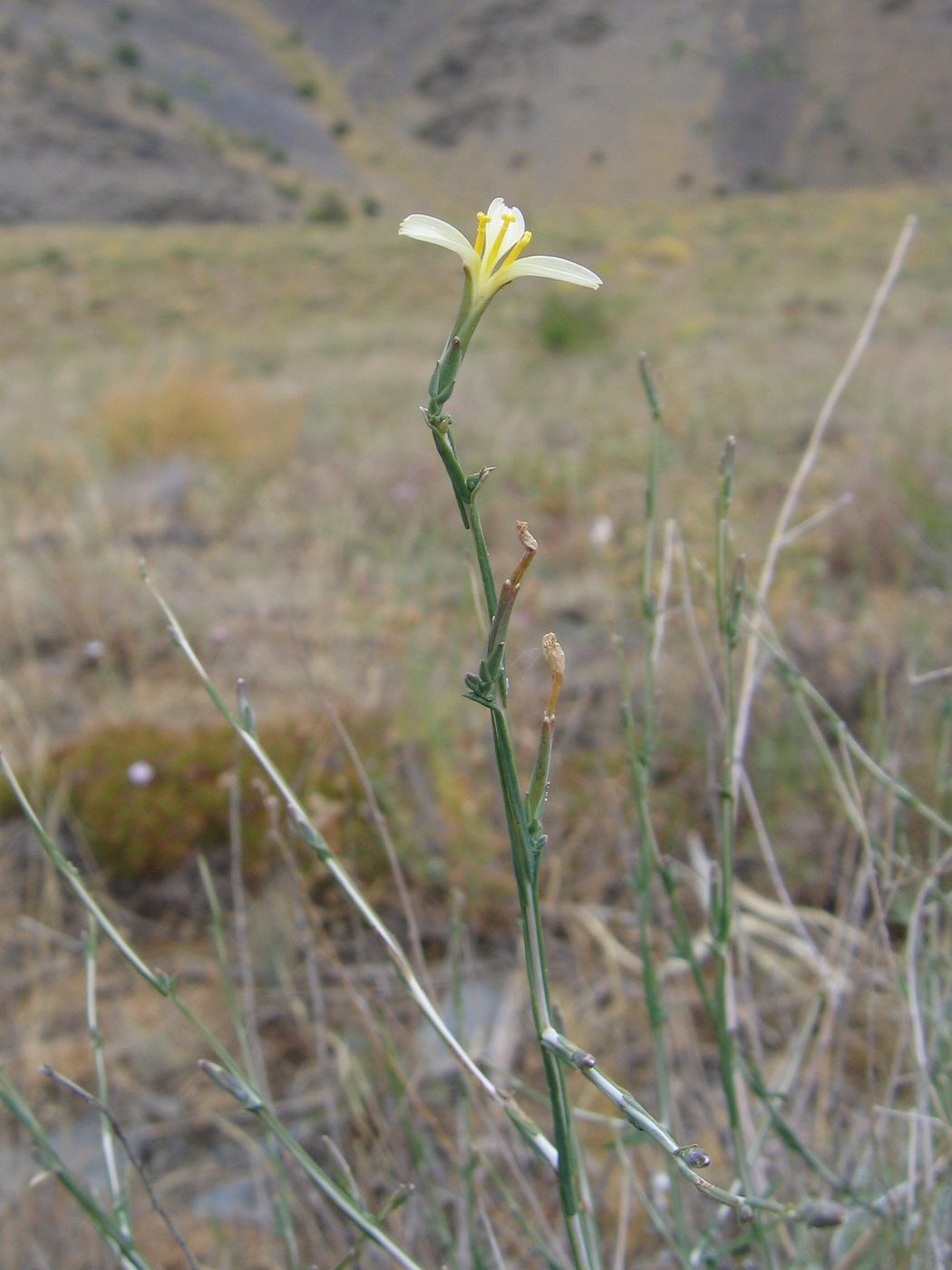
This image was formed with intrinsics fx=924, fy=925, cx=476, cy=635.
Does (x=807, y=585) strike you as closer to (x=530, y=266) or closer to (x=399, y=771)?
(x=399, y=771)

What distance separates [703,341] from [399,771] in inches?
331

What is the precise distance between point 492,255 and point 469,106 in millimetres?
44304

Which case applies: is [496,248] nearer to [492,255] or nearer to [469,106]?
[492,255]

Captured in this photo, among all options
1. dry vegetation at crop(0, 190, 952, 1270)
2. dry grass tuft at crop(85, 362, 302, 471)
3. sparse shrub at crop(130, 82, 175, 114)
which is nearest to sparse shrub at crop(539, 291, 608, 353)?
dry vegetation at crop(0, 190, 952, 1270)

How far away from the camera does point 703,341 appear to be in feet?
30.9

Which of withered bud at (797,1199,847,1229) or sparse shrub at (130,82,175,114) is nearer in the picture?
withered bud at (797,1199,847,1229)

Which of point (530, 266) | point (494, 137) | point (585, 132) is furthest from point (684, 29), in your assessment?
point (530, 266)

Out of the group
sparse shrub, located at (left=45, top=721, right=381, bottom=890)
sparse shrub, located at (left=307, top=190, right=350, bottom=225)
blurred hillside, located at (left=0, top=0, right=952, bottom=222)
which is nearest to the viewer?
sparse shrub, located at (left=45, top=721, right=381, bottom=890)

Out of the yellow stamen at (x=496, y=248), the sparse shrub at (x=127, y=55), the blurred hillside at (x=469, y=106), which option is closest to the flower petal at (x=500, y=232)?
the yellow stamen at (x=496, y=248)

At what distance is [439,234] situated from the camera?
48 centimetres

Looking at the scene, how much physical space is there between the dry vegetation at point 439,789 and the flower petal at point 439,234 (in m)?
0.25

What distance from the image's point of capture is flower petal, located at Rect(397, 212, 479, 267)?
47cm

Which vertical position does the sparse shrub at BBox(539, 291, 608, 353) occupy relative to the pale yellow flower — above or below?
above

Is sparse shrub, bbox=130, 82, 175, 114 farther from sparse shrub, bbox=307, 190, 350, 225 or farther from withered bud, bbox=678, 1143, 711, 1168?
withered bud, bbox=678, 1143, 711, 1168
